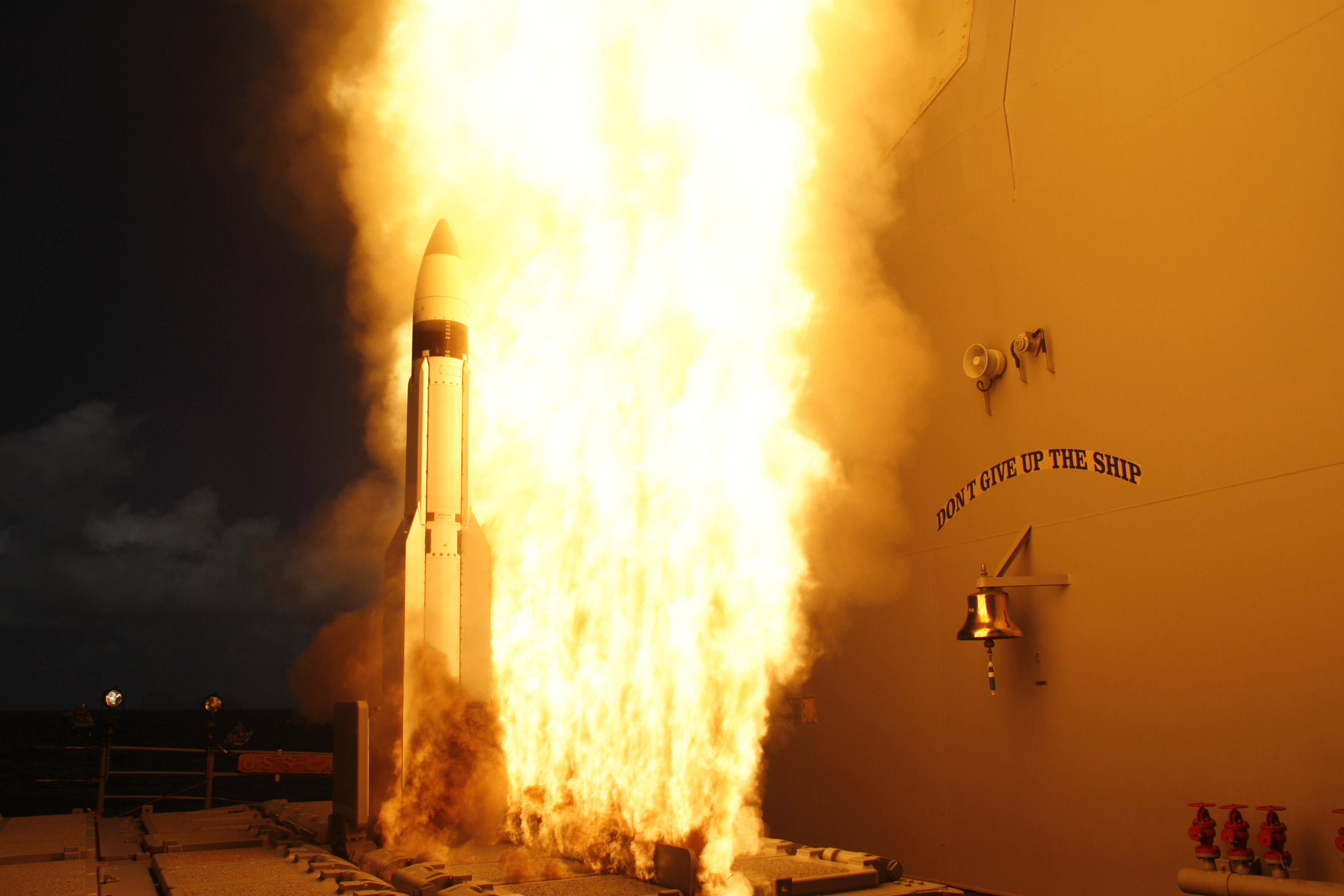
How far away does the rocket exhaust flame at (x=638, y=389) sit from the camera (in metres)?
8.27

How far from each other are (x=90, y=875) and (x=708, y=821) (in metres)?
5.44

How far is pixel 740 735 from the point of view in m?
7.70

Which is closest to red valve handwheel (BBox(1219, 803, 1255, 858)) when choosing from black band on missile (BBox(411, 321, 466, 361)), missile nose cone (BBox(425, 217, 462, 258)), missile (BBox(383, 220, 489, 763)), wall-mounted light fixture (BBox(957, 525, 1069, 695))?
wall-mounted light fixture (BBox(957, 525, 1069, 695))

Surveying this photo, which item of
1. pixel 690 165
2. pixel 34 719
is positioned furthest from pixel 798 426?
pixel 34 719

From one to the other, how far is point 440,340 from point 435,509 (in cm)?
217

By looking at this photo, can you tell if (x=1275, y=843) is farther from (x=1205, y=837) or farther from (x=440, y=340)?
(x=440, y=340)

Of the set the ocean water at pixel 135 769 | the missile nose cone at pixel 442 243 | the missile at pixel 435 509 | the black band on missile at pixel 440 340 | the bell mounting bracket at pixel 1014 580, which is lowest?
the ocean water at pixel 135 769

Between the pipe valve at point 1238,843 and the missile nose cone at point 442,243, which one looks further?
the missile nose cone at point 442,243

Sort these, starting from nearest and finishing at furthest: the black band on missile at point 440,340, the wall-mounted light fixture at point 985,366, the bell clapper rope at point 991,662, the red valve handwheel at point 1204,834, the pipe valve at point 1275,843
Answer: the pipe valve at point 1275,843, the red valve handwheel at point 1204,834, the bell clapper rope at point 991,662, the wall-mounted light fixture at point 985,366, the black band on missile at point 440,340

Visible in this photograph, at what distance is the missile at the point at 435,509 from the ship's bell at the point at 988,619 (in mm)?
5924

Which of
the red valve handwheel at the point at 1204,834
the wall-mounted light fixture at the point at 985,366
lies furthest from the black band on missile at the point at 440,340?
the red valve handwheel at the point at 1204,834

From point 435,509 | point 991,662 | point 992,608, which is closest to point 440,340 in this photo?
point 435,509

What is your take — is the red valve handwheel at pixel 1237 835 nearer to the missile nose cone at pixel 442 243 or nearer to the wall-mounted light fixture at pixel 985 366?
the wall-mounted light fixture at pixel 985 366

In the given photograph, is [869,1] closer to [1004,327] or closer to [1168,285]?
[1004,327]
